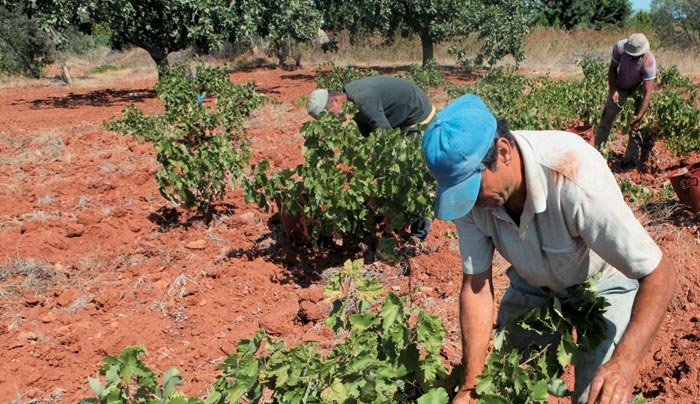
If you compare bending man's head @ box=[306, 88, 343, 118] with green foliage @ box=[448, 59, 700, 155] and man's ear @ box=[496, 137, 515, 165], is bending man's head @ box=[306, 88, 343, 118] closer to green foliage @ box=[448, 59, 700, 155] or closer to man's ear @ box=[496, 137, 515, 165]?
green foliage @ box=[448, 59, 700, 155]

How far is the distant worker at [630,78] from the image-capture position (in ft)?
18.6

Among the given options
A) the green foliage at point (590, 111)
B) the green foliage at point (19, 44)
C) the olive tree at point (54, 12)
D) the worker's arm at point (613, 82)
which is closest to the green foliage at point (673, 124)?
the green foliage at point (590, 111)

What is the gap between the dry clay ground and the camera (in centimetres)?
350

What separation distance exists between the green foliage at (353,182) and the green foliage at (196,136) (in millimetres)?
984

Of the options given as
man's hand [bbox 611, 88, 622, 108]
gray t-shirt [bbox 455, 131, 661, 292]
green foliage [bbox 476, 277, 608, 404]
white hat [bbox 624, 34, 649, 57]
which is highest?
white hat [bbox 624, 34, 649, 57]

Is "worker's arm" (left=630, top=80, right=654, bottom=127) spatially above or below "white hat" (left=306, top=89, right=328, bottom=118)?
below

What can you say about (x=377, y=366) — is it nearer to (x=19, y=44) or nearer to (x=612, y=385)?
(x=612, y=385)

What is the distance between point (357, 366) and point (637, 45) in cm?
503

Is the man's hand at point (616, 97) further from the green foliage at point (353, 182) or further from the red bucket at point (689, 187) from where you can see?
the green foliage at point (353, 182)

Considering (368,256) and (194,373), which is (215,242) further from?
(194,373)

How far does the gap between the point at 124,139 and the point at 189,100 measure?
1.55 meters

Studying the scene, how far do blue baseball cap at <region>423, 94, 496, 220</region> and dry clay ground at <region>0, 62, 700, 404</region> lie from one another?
1.42 meters

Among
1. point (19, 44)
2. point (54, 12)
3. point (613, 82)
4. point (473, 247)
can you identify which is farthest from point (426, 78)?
point (19, 44)

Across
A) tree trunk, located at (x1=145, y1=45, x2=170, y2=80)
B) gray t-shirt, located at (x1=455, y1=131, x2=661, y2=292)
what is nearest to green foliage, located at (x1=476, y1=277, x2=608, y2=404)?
gray t-shirt, located at (x1=455, y1=131, x2=661, y2=292)
